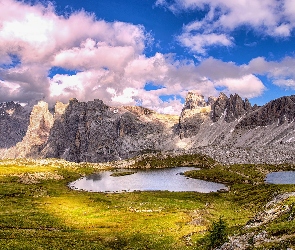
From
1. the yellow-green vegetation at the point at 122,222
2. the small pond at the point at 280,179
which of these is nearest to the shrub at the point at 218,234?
the yellow-green vegetation at the point at 122,222

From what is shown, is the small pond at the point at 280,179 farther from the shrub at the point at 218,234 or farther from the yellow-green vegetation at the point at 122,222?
the shrub at the point at 218,234

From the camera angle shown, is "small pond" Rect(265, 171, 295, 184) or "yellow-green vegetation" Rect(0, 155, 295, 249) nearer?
"yellow-green vegetation" Rect(0, 155, 295, 249)

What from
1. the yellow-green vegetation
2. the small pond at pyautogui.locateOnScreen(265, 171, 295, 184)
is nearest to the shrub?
the yellow-green vegetation

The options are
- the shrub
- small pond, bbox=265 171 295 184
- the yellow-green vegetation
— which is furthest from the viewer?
small pond, bbox=265 171 295 184

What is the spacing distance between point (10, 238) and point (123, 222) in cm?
2380

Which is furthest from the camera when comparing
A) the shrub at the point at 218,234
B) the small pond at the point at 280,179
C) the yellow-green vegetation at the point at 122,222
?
the small pond at the point at 280,179

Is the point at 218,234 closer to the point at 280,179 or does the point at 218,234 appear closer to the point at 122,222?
the point at 122,222

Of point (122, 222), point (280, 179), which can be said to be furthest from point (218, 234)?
point (280, 179)

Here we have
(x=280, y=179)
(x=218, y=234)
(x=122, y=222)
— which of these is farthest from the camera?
(x=280, y=179)

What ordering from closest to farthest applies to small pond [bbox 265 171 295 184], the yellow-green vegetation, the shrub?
the shrub
the yellow-green vegetation
small pond [bbox 265 171 295 184]

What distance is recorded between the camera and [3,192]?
116 meters

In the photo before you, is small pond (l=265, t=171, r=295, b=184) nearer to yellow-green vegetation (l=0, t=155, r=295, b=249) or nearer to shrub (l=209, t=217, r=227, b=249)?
yellow-green vegetation (l=0, t=155, r=295, b=249)

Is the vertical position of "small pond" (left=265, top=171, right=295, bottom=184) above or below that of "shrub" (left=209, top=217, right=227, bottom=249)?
above

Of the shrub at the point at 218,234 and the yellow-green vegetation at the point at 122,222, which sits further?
the yellow-green vegetation at the point at 122,222
